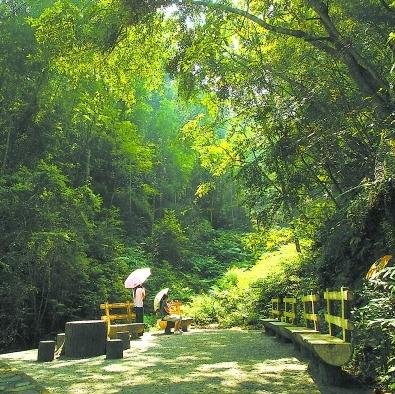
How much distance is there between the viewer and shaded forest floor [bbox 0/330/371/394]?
5.29 m

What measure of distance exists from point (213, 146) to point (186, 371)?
Result: 9.08 meters

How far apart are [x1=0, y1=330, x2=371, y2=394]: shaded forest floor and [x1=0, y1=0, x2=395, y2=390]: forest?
1008 millimetres

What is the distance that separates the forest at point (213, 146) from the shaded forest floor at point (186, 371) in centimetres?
101

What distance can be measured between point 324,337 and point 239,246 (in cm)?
2539

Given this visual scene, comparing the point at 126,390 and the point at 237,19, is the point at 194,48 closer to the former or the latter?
the point at 237,19

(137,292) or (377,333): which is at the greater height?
(137,292)

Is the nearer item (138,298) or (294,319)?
(294,319)

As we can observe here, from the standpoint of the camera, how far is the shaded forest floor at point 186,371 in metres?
5.29

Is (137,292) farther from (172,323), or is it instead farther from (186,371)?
(186,371)

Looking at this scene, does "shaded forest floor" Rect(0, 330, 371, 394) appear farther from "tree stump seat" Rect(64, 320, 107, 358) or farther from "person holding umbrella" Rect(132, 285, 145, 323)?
"person holding umbrella" Rect(132, 285, 145, 323)

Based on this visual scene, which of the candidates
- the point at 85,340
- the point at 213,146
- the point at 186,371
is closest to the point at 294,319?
the point at 186,371

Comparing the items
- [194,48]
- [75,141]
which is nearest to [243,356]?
[194,48]

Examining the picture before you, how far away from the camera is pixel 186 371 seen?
642 cm

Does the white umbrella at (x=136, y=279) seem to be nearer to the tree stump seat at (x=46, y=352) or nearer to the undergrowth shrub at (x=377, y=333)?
the tree stump seat at (x=46, y=352)
